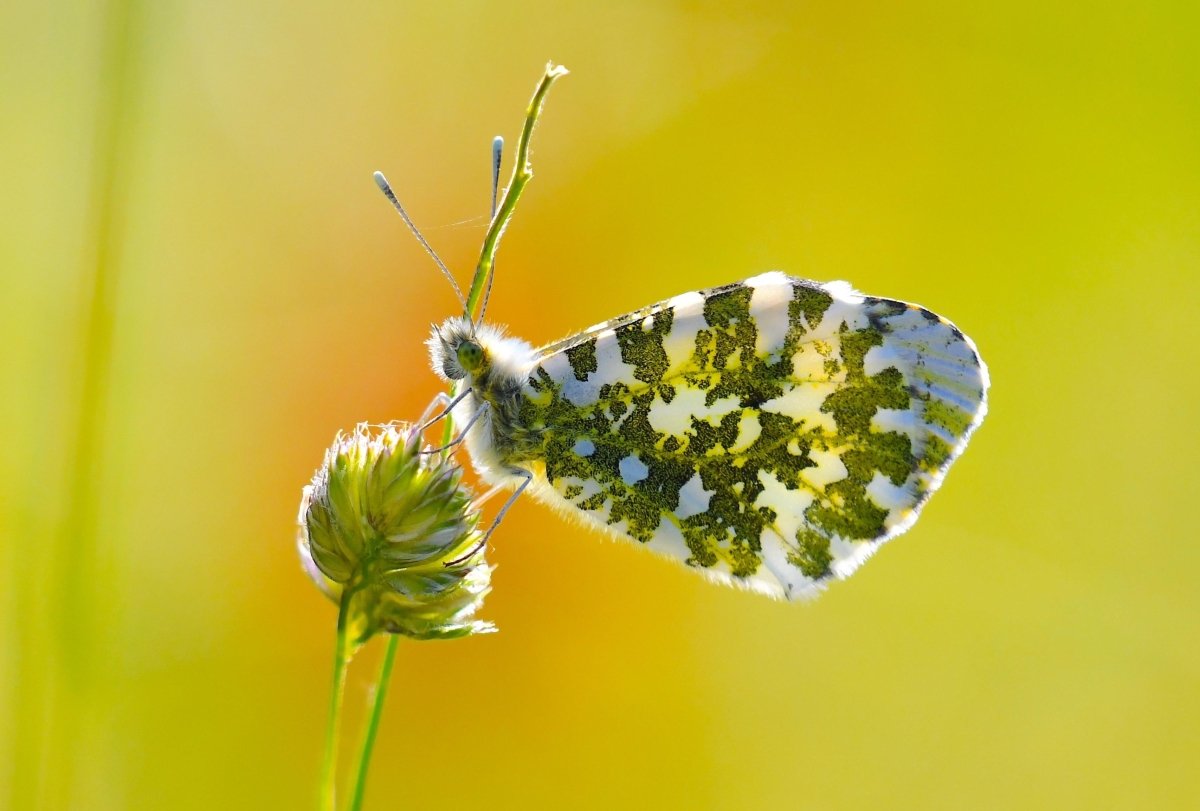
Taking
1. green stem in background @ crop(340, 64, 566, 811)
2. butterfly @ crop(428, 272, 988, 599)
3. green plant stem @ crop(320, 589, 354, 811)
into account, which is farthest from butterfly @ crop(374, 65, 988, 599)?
green plant stem @ crop(320, 589, 354, 811)

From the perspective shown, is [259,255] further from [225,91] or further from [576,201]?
[576,201]

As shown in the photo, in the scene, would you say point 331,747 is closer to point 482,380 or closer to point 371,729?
point 371,729

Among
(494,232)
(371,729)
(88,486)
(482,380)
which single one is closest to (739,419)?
(482,380)

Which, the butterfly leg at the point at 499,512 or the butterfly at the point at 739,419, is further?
the butterfly at the point at 739,419

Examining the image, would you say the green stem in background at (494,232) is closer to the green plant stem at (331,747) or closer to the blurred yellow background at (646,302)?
the green plant stem at (331,747)

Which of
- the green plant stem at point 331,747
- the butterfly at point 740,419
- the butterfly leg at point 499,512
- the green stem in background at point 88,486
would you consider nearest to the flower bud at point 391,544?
the butterfly leg at point 499,512

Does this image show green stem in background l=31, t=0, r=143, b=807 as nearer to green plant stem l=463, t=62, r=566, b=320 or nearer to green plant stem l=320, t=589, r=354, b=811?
green plant stem l=320, t=589, r=354, b=811

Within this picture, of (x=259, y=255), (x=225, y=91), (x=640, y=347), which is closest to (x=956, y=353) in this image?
(x=640, y=347)
